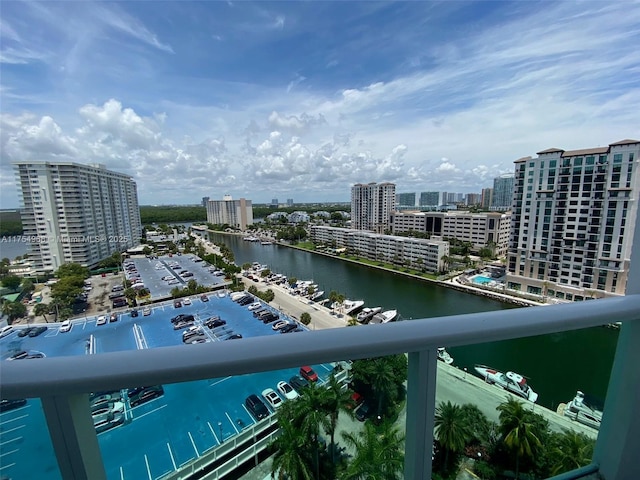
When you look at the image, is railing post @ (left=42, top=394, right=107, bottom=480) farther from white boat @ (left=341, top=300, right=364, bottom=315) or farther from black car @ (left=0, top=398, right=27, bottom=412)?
white boat @ (left=341, top=300, right=364, bottom=315)

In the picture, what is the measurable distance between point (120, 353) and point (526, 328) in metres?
0.45

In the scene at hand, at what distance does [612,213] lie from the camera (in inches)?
167

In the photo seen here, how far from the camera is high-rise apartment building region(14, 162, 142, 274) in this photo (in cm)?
428

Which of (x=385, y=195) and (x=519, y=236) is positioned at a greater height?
(x=385, y=195)

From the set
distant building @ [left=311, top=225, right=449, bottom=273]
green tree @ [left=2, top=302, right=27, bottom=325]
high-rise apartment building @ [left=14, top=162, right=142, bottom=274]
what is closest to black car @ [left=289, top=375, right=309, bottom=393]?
green tree @ [left=2, top=302, right=27, bottom=325]

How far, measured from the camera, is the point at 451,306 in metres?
8.57

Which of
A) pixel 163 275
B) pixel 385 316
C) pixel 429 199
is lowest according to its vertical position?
pixel 385 316

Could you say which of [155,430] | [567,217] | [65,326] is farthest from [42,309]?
[567,217]

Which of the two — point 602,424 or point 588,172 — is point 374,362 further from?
point 588,172

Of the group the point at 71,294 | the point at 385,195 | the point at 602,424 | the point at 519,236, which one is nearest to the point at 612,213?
the point at 519,236

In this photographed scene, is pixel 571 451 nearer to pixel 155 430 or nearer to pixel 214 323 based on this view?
pixel 155 430

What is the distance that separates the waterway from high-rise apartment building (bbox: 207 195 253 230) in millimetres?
14386

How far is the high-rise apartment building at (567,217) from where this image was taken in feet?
15.1

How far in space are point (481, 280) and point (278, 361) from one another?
38.7 feet
